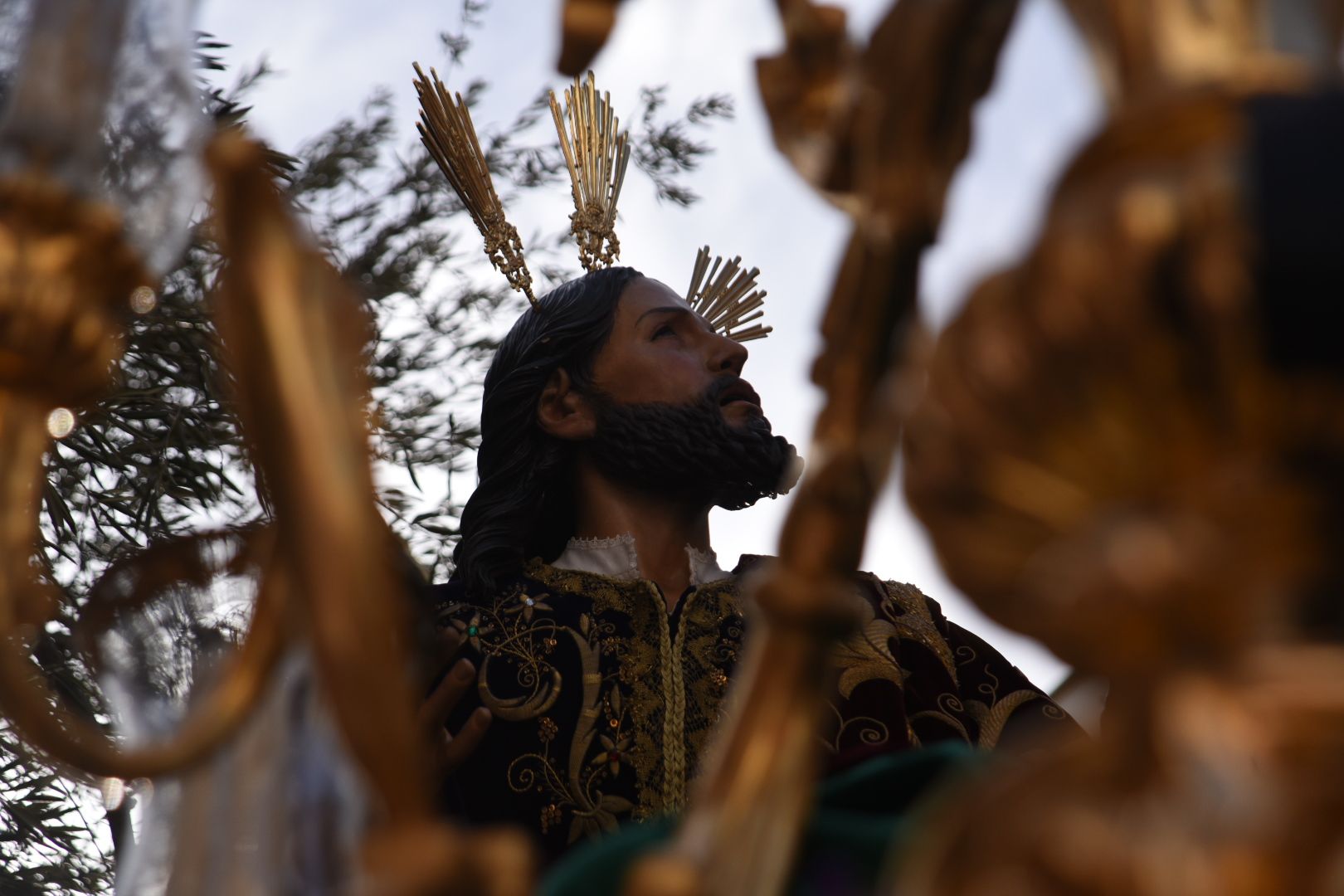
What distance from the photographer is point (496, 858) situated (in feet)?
1.83

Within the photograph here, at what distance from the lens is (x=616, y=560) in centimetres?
247

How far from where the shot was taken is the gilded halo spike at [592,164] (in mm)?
3025

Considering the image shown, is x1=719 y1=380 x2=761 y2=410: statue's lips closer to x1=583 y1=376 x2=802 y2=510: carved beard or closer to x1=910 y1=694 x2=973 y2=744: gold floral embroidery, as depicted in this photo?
x1=583 y1=376 x2=802 y2=510: carved beard

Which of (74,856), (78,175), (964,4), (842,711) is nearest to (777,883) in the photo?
(964,4)

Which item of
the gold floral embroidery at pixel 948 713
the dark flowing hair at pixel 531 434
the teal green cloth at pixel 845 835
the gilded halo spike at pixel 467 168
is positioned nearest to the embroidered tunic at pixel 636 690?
the gold floral embroidery at pixel 948 713

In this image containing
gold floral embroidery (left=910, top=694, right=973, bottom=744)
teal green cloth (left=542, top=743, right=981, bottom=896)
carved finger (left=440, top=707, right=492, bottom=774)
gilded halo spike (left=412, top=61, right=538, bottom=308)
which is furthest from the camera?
gilded halo spike (left=412, top=61, right=538, bottom=308)

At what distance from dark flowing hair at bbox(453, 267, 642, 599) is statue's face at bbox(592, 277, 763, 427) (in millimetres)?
29

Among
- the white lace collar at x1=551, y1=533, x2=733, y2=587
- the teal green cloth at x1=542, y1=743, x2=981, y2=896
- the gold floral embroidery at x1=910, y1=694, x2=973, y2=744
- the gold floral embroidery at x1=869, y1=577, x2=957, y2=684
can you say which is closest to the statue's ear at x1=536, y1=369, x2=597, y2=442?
the white lace collar at x1=551, y1=533, x2=733, y2=587

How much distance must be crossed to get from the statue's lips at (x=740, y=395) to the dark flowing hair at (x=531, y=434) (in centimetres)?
22

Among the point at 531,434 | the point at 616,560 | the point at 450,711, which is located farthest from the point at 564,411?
the point at 450,711

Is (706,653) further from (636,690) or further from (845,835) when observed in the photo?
(845,835)

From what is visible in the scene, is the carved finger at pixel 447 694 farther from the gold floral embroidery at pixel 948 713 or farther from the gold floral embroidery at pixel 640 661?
the gold floral embroidery at pixel 948 713

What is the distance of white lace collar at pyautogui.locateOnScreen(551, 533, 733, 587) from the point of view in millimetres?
2459

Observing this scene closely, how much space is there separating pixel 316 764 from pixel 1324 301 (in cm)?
52
